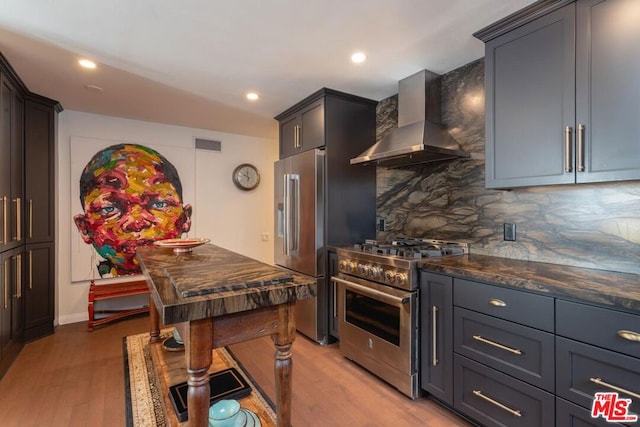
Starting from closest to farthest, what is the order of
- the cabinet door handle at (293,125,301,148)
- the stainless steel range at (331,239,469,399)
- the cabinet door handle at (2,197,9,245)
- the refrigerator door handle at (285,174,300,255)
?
the stainless steel range at (331,239,469,399) < the cabinet door handle at (2,197,9,245) < the refrigerator door handle at (285,174,300,255) < the cabinet door handle at (293,125,301,148)

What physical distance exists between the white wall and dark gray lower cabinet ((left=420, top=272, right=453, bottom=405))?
127 inches

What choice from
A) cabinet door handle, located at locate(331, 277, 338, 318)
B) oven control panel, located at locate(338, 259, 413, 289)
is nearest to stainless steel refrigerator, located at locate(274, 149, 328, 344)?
cabinet door handle, located at locate(331, 277, 338, 318)

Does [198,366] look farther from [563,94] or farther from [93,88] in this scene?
[93,88]

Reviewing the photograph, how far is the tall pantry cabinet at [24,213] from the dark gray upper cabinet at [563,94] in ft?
11.7

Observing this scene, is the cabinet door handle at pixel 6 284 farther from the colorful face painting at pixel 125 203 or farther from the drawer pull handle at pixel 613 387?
the drawer pull handle at pixel 613 387

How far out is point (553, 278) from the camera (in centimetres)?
152

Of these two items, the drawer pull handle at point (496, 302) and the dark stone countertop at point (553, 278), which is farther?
the drawer pull handle at point (496, 302)

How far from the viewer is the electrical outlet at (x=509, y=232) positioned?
216 centimetres

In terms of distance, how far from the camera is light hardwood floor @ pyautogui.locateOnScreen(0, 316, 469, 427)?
1.89m

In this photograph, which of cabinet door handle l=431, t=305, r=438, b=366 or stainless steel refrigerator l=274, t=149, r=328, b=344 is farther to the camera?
stainless steel refrigerator l=274, t=149, r=328, b=344

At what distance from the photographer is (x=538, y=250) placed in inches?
80.3

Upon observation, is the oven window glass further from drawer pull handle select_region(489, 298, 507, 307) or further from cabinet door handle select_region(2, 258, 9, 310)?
cabinet door handle select_region(2, 258, 9, 310)

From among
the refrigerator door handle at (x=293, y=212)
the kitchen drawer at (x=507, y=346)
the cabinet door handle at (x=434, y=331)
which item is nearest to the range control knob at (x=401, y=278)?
the cabinet door handle at (x=434, y=331)

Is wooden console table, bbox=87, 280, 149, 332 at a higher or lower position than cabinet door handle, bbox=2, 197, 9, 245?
lower
